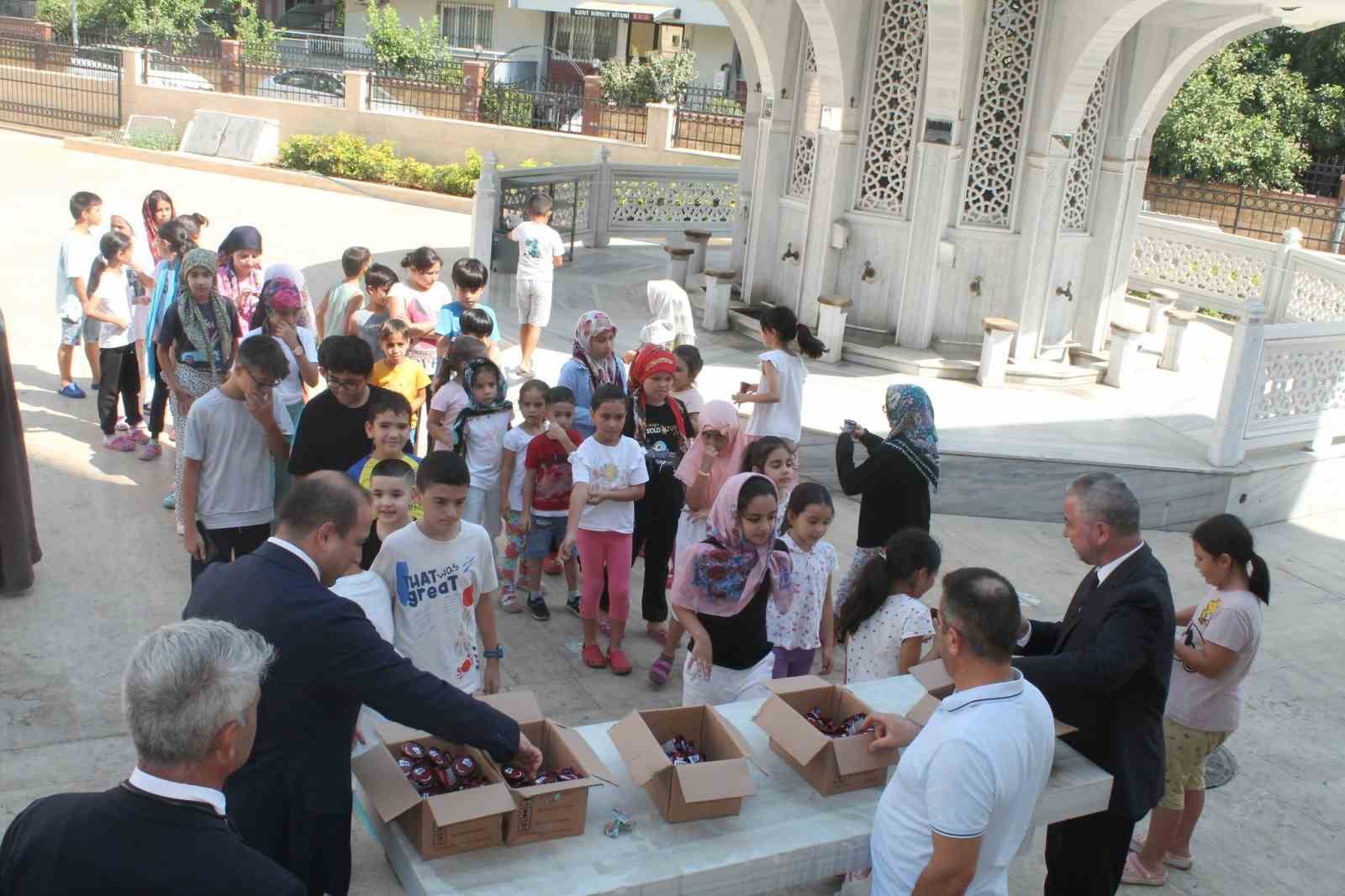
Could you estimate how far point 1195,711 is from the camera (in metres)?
4.78

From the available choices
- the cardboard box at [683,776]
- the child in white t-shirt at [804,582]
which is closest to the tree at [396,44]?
the child in white t-shirt at [804,582]

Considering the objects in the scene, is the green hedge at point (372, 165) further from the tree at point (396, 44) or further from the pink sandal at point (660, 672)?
the pink sandal at point (660, 672)

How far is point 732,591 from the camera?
4.66m

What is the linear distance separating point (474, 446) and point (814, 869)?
3.53m

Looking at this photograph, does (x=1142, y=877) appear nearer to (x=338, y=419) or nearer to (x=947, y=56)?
(x=338, y=419)

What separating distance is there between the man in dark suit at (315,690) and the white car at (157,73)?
26234mm

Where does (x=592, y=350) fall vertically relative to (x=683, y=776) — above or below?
above

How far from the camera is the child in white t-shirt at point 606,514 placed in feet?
19.0

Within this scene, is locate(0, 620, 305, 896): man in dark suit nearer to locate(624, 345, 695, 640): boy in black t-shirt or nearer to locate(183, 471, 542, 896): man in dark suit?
locate(183, 471, 542, 896): man in dark suit

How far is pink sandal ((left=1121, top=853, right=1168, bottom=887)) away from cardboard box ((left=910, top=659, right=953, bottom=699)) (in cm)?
156

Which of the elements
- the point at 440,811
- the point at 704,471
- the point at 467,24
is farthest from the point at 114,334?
A: the point at 467,24

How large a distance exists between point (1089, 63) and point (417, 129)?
56.0ft

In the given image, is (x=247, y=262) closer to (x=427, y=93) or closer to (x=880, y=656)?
(x=880, y=656)

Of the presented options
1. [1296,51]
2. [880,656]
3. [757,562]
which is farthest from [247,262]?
[1296,51]
